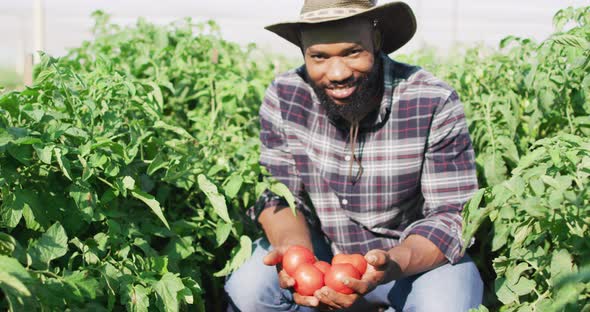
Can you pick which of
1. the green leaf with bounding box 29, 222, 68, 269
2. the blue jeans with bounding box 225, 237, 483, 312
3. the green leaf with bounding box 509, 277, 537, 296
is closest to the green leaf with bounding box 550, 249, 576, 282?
the green leaf with bounding box 509, 277, 537, 296

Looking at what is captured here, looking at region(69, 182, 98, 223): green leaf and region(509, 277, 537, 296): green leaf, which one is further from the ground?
region(69, 182, 98, 223): green leaf

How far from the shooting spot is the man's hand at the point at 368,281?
1.91 m

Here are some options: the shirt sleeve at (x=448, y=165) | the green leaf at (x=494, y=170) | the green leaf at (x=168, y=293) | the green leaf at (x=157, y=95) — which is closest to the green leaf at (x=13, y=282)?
the green leaf at (x=168, y=293)

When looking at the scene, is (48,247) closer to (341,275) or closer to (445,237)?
(341,275)

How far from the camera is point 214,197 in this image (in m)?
2.10

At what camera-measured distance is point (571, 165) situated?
176 centimetres

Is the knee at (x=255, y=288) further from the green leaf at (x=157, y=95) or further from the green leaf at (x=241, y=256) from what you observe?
Answer: the green leaf at (x=157, y=95)

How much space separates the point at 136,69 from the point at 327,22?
127 centimetres

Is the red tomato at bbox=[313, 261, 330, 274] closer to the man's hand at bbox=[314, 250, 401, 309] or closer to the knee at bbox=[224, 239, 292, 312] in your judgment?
the man's hand at bbox=[314, 250, 401, 309]

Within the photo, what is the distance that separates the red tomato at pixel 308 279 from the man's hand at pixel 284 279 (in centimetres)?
2

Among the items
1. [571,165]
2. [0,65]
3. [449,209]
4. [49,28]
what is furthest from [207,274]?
[49,28]

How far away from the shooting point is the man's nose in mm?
2205

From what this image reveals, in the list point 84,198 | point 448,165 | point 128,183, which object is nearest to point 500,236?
point 448,165

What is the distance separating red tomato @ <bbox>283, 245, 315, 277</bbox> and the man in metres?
0.04
